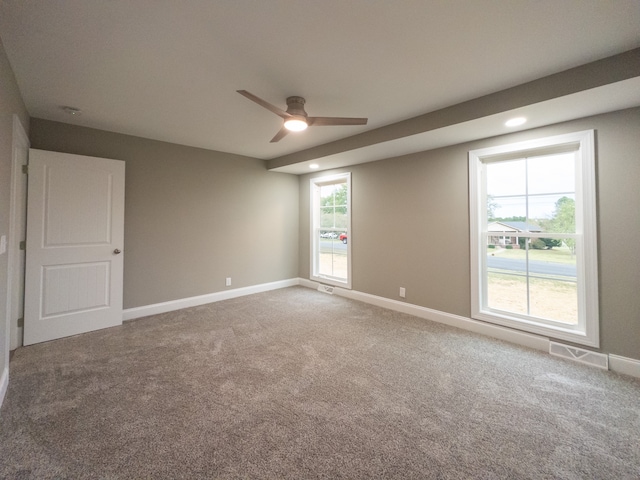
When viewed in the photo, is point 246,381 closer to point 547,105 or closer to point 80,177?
point 80,177

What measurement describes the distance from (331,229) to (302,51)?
11.4ft

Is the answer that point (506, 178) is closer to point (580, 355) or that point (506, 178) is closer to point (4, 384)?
point (580, 355)

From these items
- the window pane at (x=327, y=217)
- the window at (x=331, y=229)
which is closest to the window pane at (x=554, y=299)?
the window at (x=331, y=229)

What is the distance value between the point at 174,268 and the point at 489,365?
13.5 ft

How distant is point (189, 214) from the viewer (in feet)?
13.6

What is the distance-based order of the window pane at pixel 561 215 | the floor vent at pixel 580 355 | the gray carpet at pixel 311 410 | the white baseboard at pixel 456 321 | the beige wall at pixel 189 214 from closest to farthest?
the gray carpet at pixel 311 410
the floor vent at pixel 580 355
the window pane at pixel 561 215
the white baseboard at pixel 456 321
the beige wall at pixel 189 214

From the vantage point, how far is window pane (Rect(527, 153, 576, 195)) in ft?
8.87

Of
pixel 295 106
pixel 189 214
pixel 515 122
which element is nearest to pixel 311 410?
pixel 295 106

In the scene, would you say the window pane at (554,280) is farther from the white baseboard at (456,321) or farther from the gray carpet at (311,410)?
the gray carpet at (311,410)

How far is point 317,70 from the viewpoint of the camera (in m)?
2.12

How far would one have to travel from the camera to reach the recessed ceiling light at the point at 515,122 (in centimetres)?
257

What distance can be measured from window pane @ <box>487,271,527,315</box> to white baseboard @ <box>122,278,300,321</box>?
11.6ft

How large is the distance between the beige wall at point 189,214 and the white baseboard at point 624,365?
4551 mm

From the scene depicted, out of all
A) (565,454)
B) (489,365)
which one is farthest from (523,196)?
(565,454)
